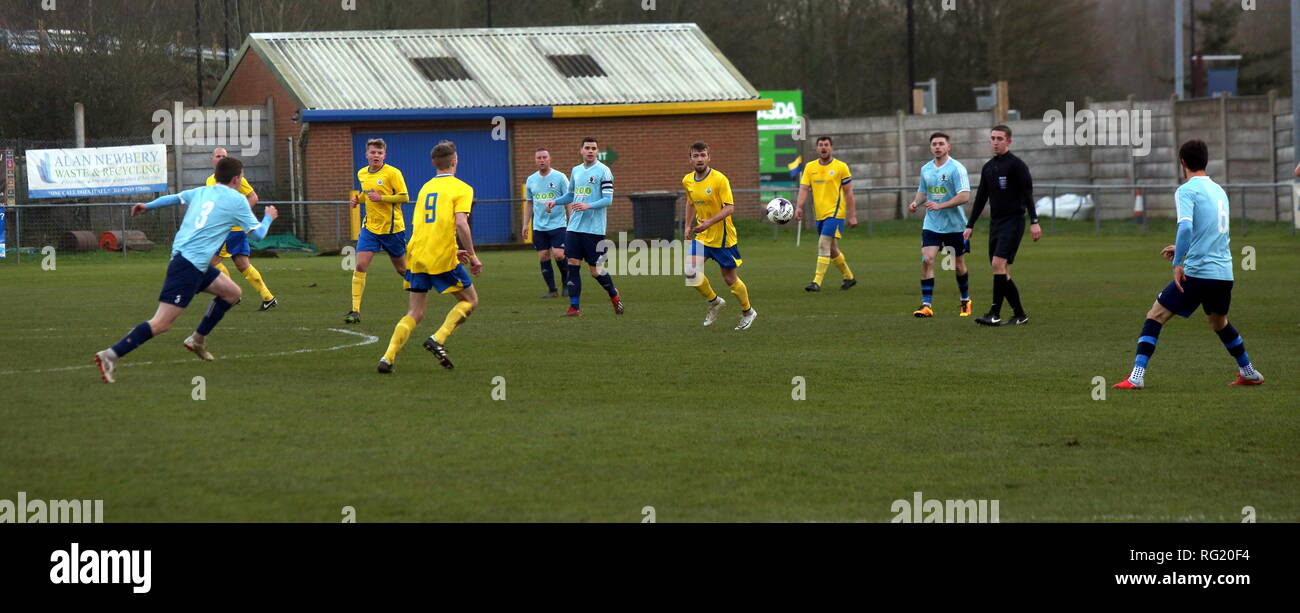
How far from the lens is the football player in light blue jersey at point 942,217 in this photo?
17078mm

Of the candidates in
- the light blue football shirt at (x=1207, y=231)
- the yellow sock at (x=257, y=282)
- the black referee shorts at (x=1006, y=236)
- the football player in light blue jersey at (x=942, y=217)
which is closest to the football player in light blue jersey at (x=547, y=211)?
the yellow sock at (x=257, y=282)

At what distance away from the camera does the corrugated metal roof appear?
37250 millimetres

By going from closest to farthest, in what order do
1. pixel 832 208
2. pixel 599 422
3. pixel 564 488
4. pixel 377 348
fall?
1. pixel 564 488
2. pixel 599 422
3. pixel 377 348
4. pixel 832 208

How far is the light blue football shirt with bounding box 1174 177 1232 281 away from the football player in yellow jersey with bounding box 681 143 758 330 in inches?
225

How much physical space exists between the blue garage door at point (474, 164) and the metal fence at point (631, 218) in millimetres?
463

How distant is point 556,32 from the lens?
41562 mm

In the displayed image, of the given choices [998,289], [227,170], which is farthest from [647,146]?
[227,170]

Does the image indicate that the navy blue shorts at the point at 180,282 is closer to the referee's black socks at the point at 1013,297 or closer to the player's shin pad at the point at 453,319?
the player's shin pad at the point at 453,319

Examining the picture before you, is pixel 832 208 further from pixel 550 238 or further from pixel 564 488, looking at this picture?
pixel 564 488

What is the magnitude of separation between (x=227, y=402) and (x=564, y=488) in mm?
3536

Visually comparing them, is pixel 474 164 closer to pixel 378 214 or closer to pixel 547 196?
pixel 547 196

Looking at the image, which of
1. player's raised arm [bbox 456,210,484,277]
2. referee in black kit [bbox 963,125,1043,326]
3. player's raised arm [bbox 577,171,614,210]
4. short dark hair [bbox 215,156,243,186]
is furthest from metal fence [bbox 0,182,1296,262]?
player's raised arm [bbox 456,210,484,277]
